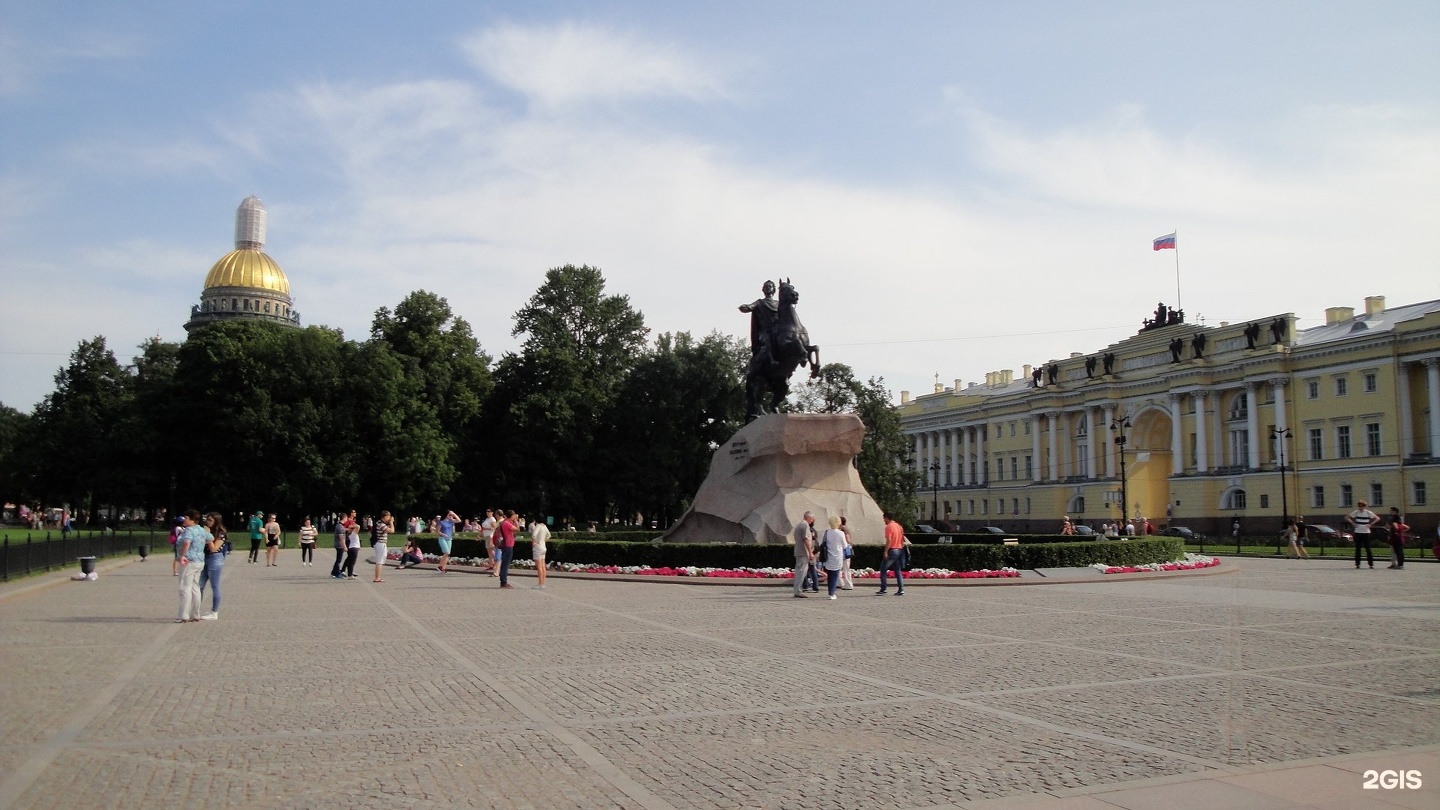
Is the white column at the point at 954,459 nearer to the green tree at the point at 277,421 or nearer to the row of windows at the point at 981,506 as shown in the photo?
the row of windows at the point at 981,506

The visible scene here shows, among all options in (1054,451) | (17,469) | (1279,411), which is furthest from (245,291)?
(1279,411)

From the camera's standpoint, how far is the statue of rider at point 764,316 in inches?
1191

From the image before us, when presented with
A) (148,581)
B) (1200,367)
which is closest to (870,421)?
(1200,367)

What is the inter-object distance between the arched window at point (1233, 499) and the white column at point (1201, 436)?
325 cm

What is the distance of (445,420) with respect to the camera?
6794 cm

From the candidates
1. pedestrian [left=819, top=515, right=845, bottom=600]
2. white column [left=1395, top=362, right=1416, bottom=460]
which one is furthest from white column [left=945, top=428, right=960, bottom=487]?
pedestrian [left=819, top=515, right=845, bottom=600]

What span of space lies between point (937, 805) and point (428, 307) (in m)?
66.4

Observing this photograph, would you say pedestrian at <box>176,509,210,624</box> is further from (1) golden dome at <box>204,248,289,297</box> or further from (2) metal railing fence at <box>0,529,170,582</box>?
(1) golden dome at <box>204,248,289,297</box>

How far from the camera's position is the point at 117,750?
25.9 feet

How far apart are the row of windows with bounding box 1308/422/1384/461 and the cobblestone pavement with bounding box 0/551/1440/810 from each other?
219 ft

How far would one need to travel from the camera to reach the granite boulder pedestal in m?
28.0

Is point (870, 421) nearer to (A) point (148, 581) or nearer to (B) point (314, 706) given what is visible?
(A) point (148, 581)

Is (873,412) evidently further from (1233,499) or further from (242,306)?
(242,306)

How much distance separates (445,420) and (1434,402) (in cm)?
6455
